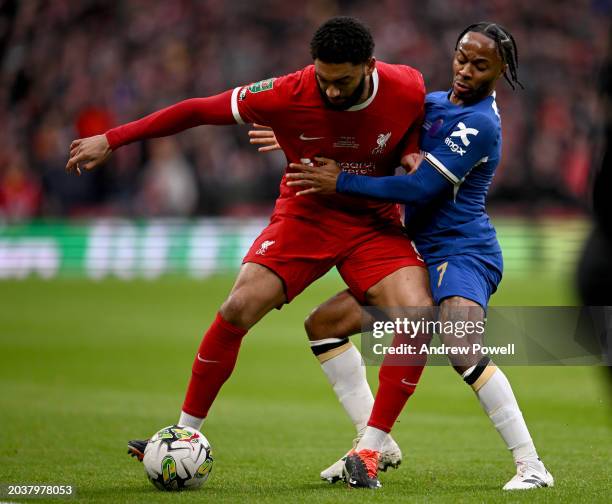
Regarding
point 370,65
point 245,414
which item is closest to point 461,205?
point 370,65

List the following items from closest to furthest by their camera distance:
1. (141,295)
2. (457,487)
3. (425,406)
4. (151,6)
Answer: (457,487)
(425,406)
(141,295)
(151,6)

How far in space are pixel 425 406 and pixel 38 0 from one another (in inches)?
630

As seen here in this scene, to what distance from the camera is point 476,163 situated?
6.14 m

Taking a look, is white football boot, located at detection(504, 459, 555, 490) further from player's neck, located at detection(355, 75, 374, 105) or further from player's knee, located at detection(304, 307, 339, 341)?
player's neck, located at detection(355, 75, 374, 105)

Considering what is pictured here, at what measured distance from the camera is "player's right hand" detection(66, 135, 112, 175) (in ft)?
20.3

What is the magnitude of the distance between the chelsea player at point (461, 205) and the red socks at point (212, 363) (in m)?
0.73

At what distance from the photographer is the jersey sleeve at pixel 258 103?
627cm

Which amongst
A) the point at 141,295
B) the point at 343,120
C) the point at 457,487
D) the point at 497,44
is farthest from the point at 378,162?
the point at 141,295

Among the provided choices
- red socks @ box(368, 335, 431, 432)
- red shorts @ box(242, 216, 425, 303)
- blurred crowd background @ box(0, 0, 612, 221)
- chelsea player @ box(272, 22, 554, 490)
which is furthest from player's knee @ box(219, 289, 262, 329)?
blurred crowd background @ box(0, 0, 612, 221)

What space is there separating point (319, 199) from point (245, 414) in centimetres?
357

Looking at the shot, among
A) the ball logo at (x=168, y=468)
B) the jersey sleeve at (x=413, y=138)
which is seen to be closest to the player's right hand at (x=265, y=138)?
the jersey sleeve at (x=413, y=138)

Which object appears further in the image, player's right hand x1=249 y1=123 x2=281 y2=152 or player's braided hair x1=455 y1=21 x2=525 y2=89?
player's right hand x1=249 y1=123 x2=281 y2=152

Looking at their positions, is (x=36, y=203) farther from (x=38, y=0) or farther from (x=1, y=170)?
(x=38, y=0)

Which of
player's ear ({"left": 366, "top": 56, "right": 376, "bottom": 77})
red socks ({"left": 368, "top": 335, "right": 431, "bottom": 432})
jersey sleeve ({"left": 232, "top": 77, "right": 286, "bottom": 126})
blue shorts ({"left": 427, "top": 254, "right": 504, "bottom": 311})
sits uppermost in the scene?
player's ear ({"left": 366, "top": 56, "right": 376, "bottom": 77})
